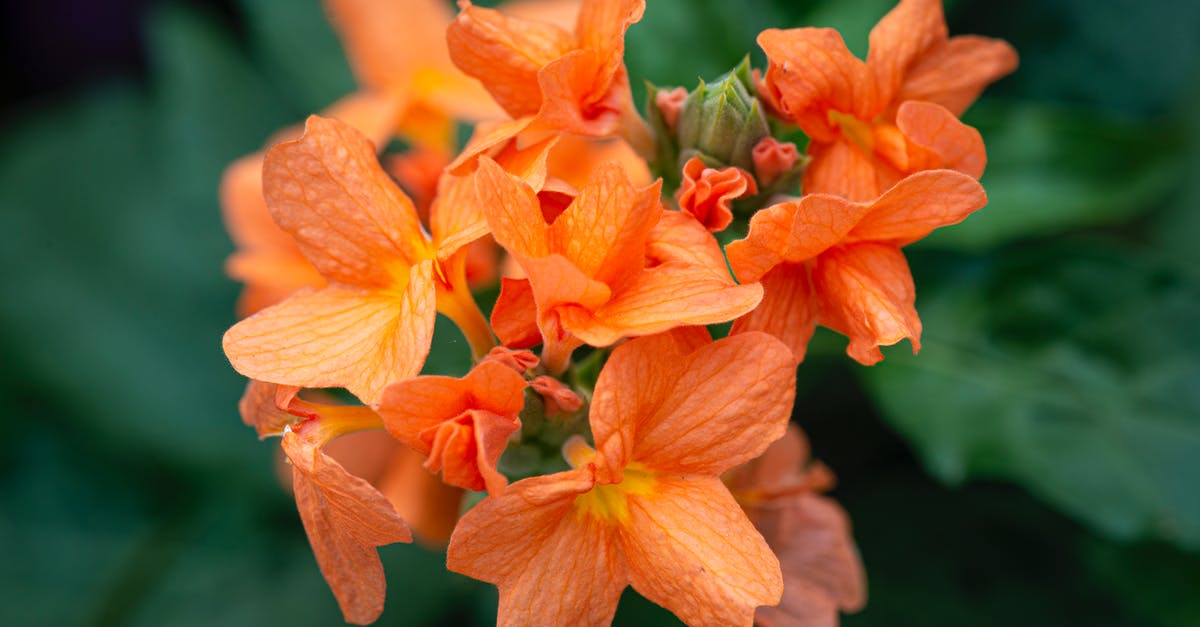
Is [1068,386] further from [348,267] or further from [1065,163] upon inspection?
[348,267]

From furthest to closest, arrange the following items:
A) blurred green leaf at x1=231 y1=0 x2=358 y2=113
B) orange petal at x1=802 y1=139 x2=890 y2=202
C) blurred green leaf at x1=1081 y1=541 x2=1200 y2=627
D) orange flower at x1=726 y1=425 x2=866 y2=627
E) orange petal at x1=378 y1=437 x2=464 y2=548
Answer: blurred green leaf at x1=231 y1=0 x2=358 y2=113 < blurred green leaf at x1=1081 y1=541 x2=1200 y2=627 < orange petal at x1=378 y1=437 x2=464 y2=548 < orange flower at x1=726 y1=425 x2=866 y2=627 < orange petal at x1=802 y1=139 x2=890 y2=202

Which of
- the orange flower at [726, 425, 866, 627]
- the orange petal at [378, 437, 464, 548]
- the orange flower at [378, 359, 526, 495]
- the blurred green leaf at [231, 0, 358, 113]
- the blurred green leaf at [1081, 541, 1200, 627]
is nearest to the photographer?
the orange flower at [378, 359, 526, 495]

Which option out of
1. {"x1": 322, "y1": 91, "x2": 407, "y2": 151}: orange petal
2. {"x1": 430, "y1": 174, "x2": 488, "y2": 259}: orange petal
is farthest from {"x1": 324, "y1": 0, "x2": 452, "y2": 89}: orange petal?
{"x1": 430, "y1": 174, "x2": 488, "y2": 259}: orange petal

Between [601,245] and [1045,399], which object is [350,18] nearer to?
[601,245]

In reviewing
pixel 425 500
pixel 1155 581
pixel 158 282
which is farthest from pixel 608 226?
pixel 158 282

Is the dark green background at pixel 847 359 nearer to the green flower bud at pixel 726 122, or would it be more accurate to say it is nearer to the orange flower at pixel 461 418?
the green flower bud at pixel 726 122

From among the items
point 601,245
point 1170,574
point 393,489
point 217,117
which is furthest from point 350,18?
point 1170,574

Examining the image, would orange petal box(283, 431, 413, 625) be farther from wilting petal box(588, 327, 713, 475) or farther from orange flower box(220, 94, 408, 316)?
orange flower box(220, 94, 408, 316)

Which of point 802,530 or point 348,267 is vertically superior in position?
point 348,267
